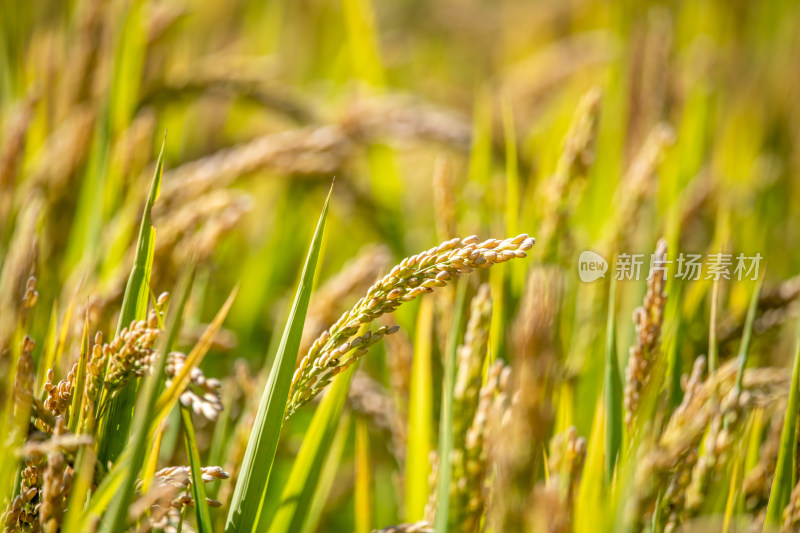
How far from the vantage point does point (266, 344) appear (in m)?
1.28

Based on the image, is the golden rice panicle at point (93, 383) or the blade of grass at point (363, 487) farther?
the blade of grass at point (363, 487)

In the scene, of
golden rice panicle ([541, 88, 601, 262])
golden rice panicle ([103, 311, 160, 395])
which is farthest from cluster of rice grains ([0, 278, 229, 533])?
golden rice panicle ([541, 88, 601, 262])

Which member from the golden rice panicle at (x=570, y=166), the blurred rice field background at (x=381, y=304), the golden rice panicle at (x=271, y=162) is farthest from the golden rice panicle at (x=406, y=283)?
the golden rice panicle at (x=271, y=162)

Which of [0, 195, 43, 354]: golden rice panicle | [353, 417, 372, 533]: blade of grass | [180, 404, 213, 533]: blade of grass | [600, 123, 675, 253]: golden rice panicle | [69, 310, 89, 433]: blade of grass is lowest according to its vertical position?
[353, 417, 372, 533]: blade of grass

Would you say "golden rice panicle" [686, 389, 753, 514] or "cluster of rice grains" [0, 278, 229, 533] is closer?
"cluster of rice grains" [0, 278, 229, 533]

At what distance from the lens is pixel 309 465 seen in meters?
0.56

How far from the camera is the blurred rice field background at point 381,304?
0.44 meters

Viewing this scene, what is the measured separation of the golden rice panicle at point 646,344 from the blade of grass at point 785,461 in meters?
0.11

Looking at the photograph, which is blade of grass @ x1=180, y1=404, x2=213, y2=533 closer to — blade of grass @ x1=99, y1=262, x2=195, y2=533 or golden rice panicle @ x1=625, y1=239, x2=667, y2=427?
blade of grass @ x1=99, y1=262, x2=195, y2=533

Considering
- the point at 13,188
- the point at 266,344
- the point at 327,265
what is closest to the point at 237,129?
the point at 327,265

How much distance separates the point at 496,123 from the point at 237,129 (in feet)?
2.71

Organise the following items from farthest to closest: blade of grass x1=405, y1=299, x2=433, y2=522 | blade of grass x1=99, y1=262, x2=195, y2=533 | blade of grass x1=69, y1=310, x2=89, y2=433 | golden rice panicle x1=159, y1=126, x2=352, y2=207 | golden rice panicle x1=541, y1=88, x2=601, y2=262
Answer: golden rice panicle x1=159, y1=126, x2=352, y2=207 → golden rice panicle x1=541, y1=88, x2=601, y2=262 → blade of grass x1=405, y1=299, x2=433, y2=522 → blade of grass x1=69, y1=310, x2=89, y2=433 → blade of grass x1=99, y1=262, x2=195, y2=533

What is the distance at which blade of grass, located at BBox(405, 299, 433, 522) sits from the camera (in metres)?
0.66

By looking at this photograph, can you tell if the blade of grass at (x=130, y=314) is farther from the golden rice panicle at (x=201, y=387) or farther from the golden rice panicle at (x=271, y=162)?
the golden rice panicle at (x=271, y=162)
